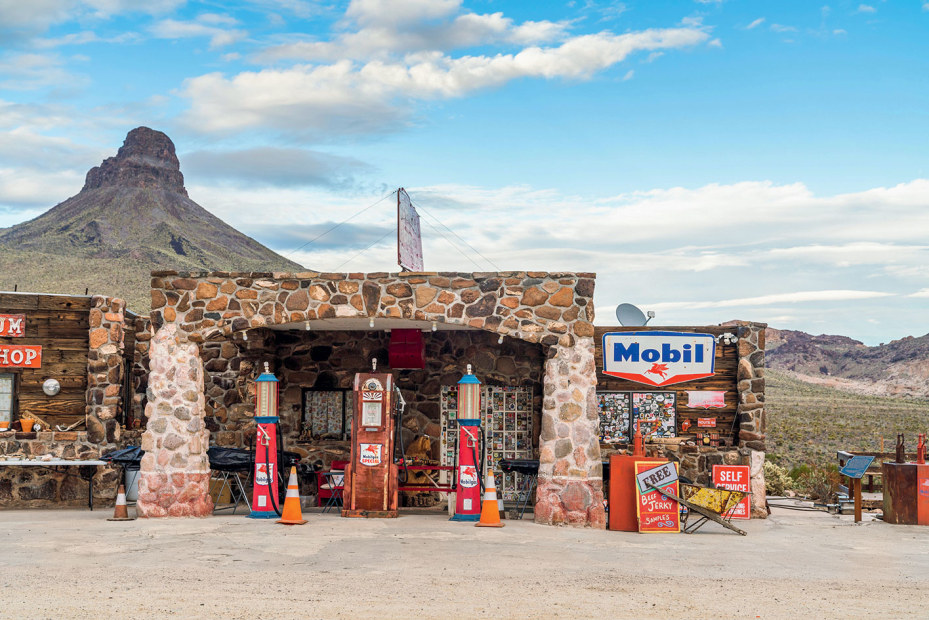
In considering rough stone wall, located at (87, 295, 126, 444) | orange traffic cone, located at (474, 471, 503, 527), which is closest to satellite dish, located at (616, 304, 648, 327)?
orange traffic cone, located at (474, 471, 503, 527)

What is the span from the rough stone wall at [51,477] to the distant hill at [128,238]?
33156 mm

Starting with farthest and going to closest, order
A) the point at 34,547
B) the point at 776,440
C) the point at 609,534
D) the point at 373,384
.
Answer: the point at 776,440
the point at 373,384
the point at 609,534
the point at 34,547

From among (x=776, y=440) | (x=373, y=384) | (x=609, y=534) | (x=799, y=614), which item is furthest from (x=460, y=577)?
(x=776, y=440)

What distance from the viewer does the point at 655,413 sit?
16.8m

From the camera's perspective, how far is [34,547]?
440 inches

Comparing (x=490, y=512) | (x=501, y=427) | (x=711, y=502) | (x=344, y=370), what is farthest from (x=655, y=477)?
(x=344, y=370)

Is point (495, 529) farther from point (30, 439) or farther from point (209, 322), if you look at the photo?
point (30, 439)

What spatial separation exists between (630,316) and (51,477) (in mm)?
11337

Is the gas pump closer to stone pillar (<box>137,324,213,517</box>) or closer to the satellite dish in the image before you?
stone pillar (<box>137,324,213,517</box>)

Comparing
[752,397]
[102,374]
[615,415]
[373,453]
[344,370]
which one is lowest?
[373,453]

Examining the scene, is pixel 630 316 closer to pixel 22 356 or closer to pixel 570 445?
pixel 570 445

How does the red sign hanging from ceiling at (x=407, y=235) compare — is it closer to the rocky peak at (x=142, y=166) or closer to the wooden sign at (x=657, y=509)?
the wooden sign at (x=657, y=509)

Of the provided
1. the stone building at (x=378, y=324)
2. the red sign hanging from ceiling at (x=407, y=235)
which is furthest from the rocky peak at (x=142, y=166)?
the stone building at (x=378, y=324)

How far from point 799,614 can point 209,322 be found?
32.1 feet
